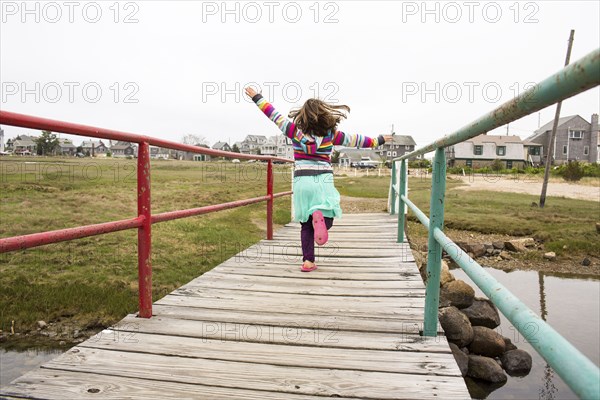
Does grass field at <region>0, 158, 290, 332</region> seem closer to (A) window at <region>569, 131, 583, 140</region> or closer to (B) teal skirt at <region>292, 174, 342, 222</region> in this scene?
(B) teal skirt at <region>292, 174, 342, 222</region>

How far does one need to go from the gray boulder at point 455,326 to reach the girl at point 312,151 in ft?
5.11

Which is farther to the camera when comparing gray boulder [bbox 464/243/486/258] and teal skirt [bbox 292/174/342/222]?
gray boulder [bbox 464/243/486/258]

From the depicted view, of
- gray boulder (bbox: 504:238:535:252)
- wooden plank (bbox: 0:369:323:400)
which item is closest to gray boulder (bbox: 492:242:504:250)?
gray boulder (bbox: 504:238:535:252)

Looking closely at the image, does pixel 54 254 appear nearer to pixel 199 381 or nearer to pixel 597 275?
pixel 199 381

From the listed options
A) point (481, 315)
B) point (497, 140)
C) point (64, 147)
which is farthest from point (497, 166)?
point (481, 315)

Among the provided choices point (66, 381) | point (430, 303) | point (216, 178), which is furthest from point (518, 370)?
point (216, 178)

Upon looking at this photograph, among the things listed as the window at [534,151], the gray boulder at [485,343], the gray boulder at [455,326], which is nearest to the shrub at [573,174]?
the window at [534,151]

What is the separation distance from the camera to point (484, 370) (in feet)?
15.4

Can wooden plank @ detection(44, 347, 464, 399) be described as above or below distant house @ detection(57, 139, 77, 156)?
below

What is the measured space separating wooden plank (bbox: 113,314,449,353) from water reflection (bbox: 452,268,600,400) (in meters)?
1.39

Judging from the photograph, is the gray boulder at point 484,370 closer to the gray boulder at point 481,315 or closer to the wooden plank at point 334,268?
the gray boulder at point 481,315

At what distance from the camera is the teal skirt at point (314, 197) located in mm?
3396

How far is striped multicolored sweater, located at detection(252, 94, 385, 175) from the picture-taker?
3.37m

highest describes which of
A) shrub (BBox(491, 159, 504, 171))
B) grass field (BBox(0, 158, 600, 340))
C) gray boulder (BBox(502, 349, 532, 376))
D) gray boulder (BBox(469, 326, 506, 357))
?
shrub (BBox(491, 159, 504, 171))
